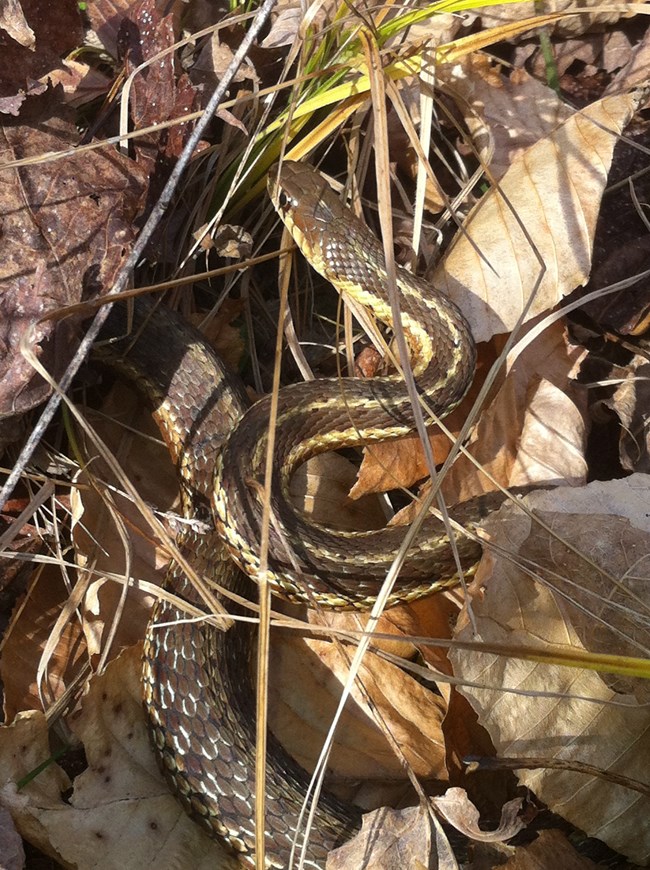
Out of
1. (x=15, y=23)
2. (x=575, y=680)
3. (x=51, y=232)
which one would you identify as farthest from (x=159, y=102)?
(x=575, y=680)

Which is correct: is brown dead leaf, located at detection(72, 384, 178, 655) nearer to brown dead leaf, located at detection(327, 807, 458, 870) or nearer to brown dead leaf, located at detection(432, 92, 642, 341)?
brown dead leaf, located at detection(327, 807, 458, 870)

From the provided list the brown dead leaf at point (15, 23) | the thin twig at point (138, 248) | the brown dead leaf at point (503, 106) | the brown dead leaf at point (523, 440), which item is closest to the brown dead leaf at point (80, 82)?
the brown dead leaf at point (15, 23)

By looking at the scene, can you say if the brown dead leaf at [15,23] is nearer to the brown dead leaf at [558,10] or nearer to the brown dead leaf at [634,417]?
the brown dead leaf at [558,10]

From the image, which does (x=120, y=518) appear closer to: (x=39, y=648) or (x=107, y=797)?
(x=39, y=648)

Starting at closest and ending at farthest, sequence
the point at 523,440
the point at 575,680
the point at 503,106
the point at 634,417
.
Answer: the point at 575,680, the point at 523,440, the point at 634,417, the point at 503,106

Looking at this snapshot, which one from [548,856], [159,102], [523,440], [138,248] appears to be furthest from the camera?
[523,440]

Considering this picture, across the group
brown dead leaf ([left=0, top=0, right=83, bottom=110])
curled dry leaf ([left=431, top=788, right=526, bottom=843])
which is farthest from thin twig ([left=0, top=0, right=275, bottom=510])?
curled dry leaf ([left=431, top=788, right=526, bottom=843])
